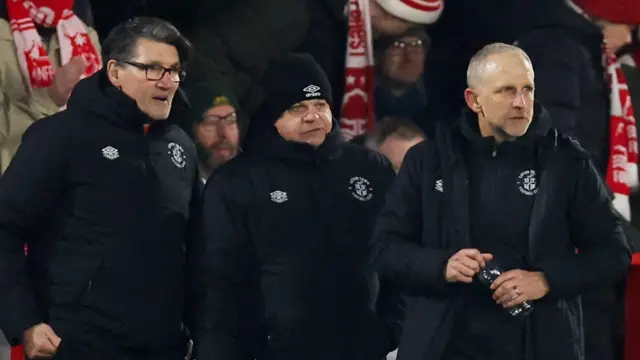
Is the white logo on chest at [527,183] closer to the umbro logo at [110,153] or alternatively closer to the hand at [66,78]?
the umbro logo at [110,153]

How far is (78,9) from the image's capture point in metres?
4.11

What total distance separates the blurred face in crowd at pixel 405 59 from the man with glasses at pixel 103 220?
5.40ft

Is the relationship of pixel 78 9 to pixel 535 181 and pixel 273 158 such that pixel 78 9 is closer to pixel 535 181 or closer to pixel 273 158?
pixel 273 158

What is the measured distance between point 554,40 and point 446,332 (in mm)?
1695

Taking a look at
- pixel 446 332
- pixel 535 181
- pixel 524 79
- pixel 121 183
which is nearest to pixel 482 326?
pixel 446 332

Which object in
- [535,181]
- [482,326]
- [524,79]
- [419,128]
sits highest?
[524,79]

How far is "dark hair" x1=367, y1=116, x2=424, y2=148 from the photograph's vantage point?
4.42 meters

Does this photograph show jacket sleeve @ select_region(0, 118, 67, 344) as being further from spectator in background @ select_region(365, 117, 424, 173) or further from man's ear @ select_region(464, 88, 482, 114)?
spectator in background @ select_region(365, 117, 424, 173)

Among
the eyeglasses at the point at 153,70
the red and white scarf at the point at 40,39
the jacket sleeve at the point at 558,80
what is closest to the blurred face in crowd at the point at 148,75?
the eyeglasses at the point at 153,70

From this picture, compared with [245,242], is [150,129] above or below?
above

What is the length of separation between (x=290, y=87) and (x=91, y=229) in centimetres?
67

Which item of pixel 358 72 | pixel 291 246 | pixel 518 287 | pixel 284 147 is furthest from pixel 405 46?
pixel 518 287

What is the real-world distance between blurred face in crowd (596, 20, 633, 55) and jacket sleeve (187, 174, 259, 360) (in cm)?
185

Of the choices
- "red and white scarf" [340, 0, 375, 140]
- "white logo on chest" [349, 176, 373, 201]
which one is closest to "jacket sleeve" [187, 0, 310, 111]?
"red and white scarf" [340, 0, 375, 140]
